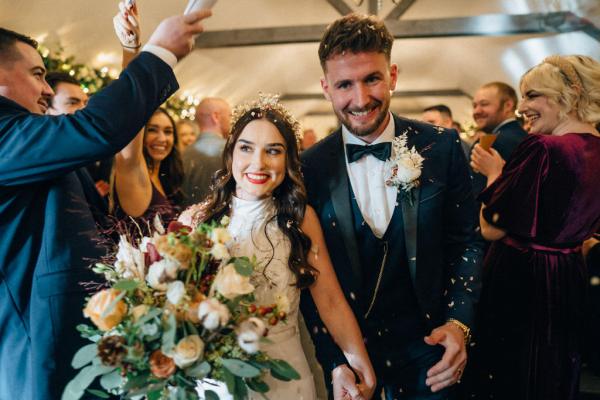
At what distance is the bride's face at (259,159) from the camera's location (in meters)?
2.01

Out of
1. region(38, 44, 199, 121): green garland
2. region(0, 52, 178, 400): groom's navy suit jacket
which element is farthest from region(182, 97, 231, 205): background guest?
region(38, 44, 199, 121): green garland

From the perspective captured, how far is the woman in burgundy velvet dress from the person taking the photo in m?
2.79

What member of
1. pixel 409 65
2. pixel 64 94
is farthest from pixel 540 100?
pixel 409 65

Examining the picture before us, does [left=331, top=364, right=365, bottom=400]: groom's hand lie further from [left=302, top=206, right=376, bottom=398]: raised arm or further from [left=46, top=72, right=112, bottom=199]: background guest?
[left=46, top=72, right=112, bottom=199]: background guest

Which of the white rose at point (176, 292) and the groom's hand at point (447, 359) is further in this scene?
the groom's hand at point (447, 359)

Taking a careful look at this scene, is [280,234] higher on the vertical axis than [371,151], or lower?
lower

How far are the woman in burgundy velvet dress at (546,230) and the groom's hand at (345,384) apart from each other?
1506mm

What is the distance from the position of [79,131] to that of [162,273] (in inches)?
19.9

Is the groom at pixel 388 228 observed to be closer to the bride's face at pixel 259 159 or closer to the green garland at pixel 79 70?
the bride's face at pixel 259 159

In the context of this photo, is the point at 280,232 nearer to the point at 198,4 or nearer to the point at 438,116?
the point at 198,4

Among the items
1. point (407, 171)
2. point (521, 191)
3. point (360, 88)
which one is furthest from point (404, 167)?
point (521, 191)

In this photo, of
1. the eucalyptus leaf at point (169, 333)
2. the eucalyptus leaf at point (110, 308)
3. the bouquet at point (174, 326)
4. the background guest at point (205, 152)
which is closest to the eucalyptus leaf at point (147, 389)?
the bouquet at point (174, 326)

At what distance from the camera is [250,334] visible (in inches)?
54.0

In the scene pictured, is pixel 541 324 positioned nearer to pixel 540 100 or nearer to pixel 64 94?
pixel 540 100
